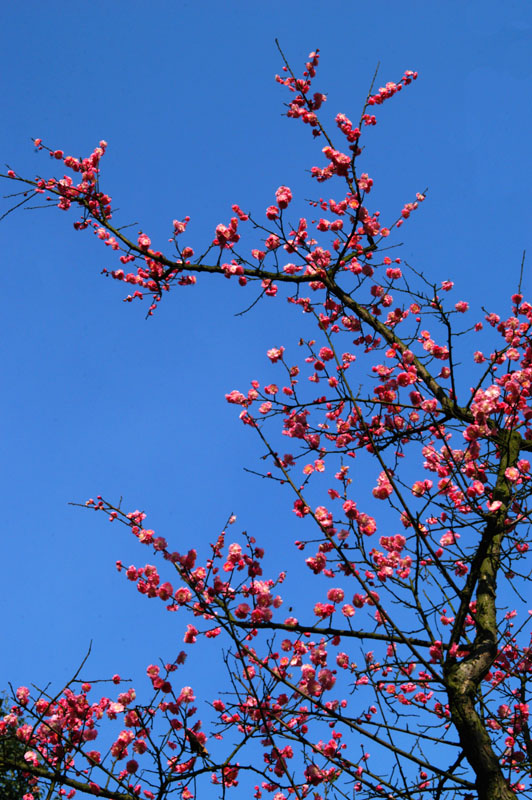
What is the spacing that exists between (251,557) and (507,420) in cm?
241

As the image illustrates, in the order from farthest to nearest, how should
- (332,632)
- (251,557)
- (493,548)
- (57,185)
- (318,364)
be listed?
1. (57,185)
2. (318,364)
3. (493,548)
4. (251,557)
5. (332,632)

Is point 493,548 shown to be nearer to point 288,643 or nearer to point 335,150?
point 288,643

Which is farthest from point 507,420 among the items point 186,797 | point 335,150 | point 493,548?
point 186,797

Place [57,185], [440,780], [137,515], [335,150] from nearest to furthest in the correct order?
[440,780]
[137,515]
[335,150]
[57,185]

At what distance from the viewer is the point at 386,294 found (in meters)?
6.52

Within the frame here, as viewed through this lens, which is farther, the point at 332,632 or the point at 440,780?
the point at 332,632

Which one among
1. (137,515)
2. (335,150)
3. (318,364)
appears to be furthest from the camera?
(318,364)

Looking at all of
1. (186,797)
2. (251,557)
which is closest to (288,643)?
(251,557)

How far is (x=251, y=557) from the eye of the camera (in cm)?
419

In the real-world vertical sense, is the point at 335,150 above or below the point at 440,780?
above

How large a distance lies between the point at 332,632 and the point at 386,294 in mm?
4137

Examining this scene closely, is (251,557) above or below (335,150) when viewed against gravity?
below

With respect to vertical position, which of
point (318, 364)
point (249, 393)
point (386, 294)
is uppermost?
point (386, 294)

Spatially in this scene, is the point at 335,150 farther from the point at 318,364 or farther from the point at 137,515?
the point at 137,515
